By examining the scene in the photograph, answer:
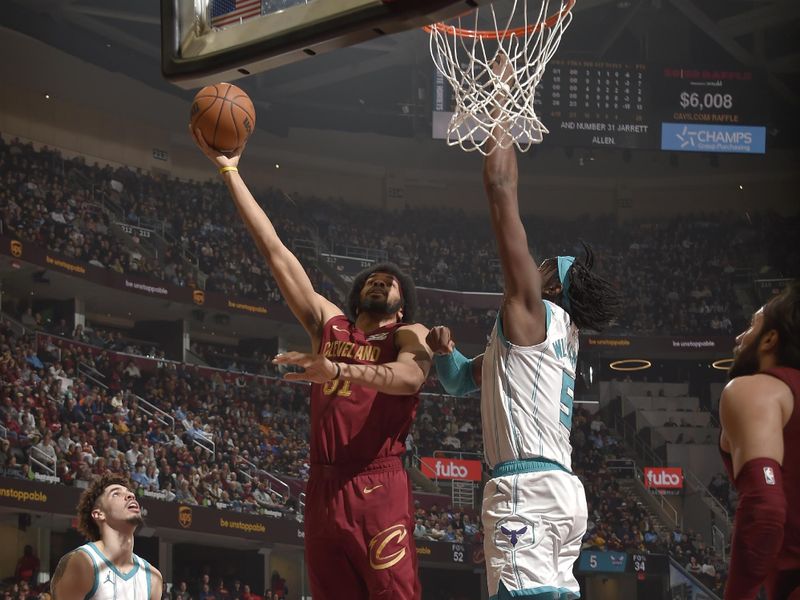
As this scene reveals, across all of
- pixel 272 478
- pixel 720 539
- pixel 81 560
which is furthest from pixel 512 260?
pixel 720 539

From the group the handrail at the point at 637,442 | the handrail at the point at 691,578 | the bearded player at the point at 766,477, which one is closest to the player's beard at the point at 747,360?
the bearded player at the point at 766,477

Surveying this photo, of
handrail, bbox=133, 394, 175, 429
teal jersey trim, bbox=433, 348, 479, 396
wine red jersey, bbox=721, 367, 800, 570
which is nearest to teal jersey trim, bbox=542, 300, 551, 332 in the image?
teal jersey trim, bbox=433, 348, 479, 396

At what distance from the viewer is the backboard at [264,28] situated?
324 cm

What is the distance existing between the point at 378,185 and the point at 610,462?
29.4ft

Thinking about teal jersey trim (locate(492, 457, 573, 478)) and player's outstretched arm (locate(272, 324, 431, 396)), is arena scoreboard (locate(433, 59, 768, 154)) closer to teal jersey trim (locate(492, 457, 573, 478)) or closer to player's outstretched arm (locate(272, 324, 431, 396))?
player's outstretched arm (locate(272, 324, 431, 396))

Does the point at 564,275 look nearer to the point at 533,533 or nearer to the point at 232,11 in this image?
the point at 533,533

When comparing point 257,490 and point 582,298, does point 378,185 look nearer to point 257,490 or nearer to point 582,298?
point 257,490

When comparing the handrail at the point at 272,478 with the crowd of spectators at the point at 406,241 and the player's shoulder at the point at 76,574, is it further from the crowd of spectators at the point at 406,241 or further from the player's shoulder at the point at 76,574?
the player's shoulder at the point at 76,574

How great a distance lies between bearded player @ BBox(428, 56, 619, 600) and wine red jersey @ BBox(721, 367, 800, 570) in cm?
109

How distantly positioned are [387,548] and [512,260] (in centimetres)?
126

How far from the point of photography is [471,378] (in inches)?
168

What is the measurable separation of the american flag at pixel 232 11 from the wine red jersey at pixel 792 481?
2.25 metres

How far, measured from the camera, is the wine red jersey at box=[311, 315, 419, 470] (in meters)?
4.16

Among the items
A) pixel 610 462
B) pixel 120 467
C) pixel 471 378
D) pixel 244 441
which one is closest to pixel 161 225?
pixel 244 441
